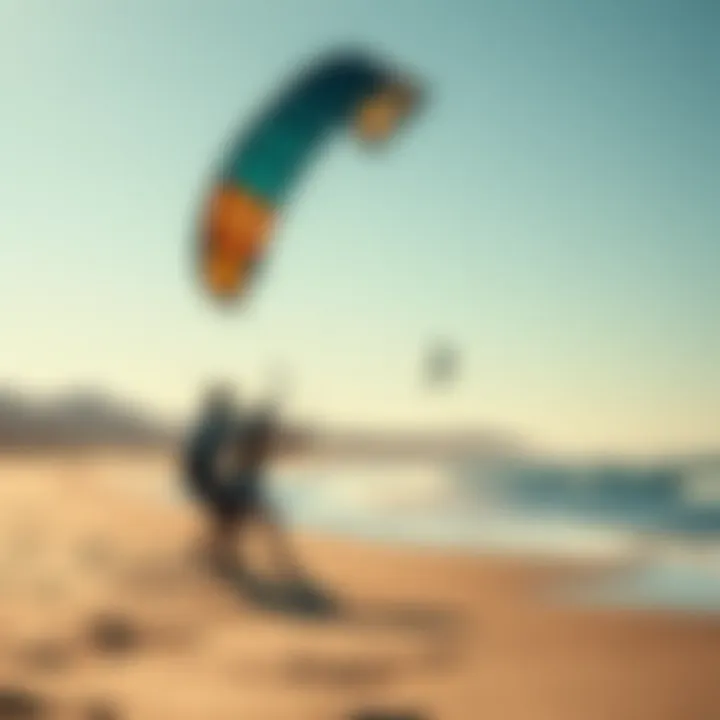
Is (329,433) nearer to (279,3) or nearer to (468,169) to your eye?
(468,169)

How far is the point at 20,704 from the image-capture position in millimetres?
1485

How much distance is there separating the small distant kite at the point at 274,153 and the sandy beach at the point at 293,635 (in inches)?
11.0

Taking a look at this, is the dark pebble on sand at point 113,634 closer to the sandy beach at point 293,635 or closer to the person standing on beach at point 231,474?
the sandy beach at point 293,635

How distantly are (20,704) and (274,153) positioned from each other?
0.77 m

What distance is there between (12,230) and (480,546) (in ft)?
2.43

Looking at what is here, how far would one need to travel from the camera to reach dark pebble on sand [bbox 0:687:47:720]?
4.85 feet

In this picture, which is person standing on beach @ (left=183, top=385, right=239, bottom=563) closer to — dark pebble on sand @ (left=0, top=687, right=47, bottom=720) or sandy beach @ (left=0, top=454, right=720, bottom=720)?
sandy beach @ (left=0, top=454, right=720, bottom=720)

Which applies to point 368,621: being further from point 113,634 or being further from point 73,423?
point 73,423

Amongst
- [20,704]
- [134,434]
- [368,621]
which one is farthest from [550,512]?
[20,704]

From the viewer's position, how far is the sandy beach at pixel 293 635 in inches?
58.5

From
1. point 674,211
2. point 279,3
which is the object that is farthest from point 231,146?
point 674,211

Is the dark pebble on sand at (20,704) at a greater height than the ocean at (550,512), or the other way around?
the ocean at (550,512)

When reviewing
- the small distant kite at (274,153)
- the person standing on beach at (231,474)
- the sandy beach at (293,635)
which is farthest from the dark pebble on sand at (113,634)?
the small distant kite at (274,153)

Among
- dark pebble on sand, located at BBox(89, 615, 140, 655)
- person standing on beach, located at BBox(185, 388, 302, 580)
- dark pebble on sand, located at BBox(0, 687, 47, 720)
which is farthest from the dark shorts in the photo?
dark pebble on sand, located at BBox(0, 687, 47, 720)
